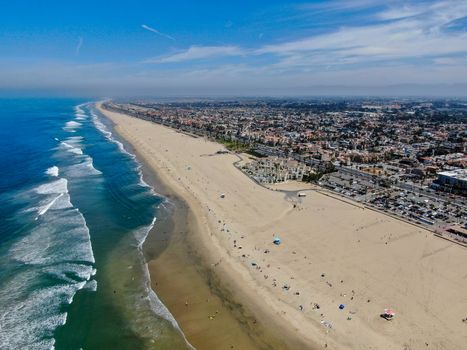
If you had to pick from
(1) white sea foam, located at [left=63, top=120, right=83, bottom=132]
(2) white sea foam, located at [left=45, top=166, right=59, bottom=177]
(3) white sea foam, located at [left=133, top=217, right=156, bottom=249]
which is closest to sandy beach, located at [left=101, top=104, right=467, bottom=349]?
(3) white sea foam, located at [left=133, top=217, right=156, bottom=249]

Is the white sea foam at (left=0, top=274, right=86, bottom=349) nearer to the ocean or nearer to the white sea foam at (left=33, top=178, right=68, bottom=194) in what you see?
the ocean

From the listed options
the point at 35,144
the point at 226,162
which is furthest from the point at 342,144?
the point at 35,144

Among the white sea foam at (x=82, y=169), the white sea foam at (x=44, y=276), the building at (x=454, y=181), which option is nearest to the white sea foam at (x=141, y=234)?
the white sea foam at (x=44, y=276)

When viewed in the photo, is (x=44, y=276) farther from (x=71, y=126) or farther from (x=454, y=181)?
(x=71, y=126)

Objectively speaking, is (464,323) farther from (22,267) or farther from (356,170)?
(356,170)

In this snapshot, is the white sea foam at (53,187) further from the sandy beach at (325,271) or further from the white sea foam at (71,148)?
the white sea foam at (71,148)
